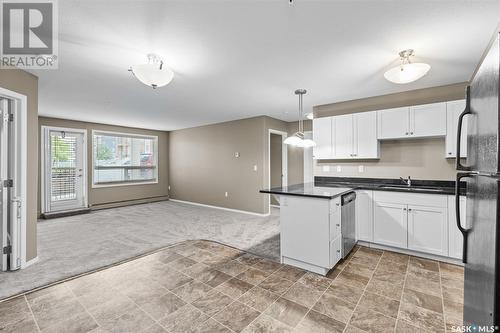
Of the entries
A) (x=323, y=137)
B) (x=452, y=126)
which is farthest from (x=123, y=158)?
(x=452, y=126)

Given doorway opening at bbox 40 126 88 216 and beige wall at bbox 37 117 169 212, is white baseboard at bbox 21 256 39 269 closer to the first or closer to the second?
doorway opening at bbox 40 126 88 216

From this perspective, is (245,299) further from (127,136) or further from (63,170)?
(127,136)

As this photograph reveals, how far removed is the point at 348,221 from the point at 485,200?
2292 millimetres

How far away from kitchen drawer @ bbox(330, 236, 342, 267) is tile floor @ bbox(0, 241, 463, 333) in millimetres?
121

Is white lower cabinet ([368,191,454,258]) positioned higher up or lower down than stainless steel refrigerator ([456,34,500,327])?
lower down

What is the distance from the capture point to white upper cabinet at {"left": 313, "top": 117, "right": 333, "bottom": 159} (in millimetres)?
3992

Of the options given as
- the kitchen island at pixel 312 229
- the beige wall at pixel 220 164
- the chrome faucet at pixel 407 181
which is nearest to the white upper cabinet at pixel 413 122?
the chrome faucet at pixel 407 181

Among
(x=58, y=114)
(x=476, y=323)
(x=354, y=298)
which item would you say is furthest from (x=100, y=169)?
(x=476, y=323)

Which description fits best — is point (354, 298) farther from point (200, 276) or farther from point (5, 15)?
point (5, 15)

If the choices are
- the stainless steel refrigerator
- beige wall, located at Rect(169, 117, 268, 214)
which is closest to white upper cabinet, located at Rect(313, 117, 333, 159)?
beige wall, located at Rect(169, 117, 268, 214)

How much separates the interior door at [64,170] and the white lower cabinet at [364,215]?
21.4ft

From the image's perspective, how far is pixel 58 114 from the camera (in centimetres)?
512

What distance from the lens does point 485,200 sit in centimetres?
82

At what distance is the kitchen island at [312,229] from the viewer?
2451 mm
